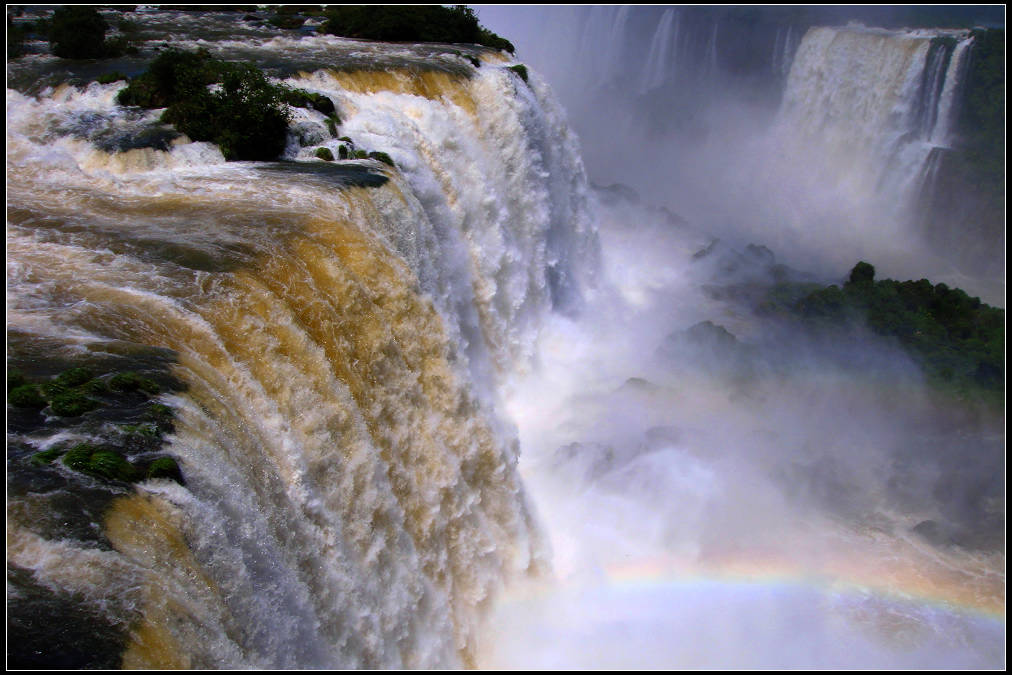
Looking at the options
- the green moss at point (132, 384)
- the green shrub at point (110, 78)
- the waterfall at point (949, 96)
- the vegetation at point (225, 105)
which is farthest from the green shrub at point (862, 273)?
the green moss at point (132, 384)

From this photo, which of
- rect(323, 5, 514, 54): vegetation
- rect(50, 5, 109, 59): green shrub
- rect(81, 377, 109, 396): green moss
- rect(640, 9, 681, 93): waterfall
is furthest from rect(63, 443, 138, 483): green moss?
rect(640, 9, 681, 93): waterfall

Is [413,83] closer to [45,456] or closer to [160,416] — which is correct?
[160,416]

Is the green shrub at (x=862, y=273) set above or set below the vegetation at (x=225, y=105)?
below

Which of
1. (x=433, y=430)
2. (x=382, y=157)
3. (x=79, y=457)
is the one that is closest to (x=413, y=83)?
(x=382, y=157)

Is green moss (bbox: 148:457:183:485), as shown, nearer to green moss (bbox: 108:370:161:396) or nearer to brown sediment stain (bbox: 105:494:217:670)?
brown sediment stain (bbox: 105:494:217:670)

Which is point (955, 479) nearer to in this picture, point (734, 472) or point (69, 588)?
point (734, 472)

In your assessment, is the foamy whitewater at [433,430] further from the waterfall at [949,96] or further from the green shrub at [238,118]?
the waterfall at [949,96]
